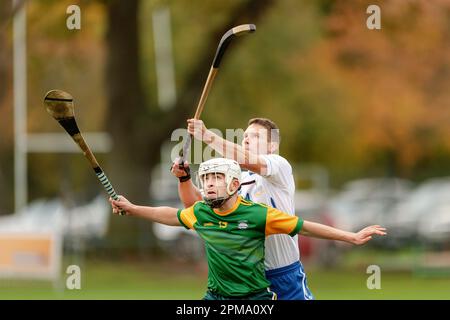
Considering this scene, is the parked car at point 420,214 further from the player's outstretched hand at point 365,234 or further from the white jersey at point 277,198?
the player's outstretched hand at point 365,234

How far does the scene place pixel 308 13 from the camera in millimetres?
41906

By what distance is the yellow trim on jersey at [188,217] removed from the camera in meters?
10.7

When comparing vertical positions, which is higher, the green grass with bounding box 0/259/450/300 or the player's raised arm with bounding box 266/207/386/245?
the green grass with bounding box 0/259/450/300

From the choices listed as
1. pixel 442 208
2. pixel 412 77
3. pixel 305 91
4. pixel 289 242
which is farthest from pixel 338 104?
pixel 289 242

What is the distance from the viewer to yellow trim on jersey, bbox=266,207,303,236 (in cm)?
1040

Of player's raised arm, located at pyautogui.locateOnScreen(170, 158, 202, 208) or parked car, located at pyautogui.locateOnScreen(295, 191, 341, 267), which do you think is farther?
parked car, located at pyautogui.locateOnScreen(295, 191, 341, 267)

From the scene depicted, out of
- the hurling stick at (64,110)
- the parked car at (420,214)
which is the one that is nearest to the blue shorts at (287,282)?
the hurling stick at (64,110)

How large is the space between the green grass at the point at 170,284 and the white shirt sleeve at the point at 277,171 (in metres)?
9.85

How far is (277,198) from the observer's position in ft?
37.0

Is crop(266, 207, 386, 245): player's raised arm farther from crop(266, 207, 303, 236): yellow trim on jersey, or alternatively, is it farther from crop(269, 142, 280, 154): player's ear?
crop(269, 142, 280, 154): player's ear

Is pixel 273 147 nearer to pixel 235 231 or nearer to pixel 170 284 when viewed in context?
pixel 235 231

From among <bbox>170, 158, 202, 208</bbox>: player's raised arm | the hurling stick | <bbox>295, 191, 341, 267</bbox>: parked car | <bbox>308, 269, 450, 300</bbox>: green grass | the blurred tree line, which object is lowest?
<bbox>170, 158, 202, 208</bbox>: player's raised arm

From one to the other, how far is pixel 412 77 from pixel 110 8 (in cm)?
1269

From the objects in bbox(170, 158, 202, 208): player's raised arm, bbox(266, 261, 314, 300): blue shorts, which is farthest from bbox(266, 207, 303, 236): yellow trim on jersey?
bbox(170, 158, 202, 208): player's raised arm
